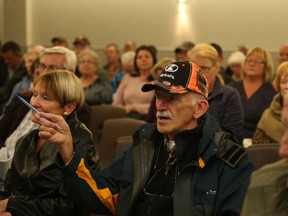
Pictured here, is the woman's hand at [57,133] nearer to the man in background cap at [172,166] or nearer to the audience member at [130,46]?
the man in background cap at [172,166]

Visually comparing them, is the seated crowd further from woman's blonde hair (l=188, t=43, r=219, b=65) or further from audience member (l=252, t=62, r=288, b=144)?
audience member (l=252, t=62, r=288, b=144)

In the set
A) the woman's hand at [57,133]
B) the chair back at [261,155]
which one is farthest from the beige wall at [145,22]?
the woman's hand at [57,133]

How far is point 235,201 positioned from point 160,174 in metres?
0.36

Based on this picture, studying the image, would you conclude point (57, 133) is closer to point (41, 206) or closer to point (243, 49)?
point (41, 206)

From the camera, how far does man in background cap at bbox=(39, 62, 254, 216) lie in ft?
7.95

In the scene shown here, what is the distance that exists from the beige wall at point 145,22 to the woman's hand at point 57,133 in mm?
5948

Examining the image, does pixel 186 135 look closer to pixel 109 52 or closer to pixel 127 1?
pixel 109 52

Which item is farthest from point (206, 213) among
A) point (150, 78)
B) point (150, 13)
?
point (150, 13)

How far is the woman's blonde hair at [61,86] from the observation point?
295 cm

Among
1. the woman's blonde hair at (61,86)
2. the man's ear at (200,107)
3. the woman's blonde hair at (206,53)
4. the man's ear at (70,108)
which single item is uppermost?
the man's ear at (200,107)

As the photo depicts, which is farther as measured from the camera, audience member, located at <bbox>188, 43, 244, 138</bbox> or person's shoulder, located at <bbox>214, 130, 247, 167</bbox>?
audience member, located at <bbox>188, 43, 244, 138</bbox>

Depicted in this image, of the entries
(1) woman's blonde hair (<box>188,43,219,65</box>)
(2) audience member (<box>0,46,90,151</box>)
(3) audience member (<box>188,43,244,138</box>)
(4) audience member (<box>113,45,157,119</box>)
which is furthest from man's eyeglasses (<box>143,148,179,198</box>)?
(4) audience member (<box>113,45,157,119</box>)

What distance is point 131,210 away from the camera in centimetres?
257

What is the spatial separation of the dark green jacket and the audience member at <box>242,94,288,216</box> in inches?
18.4
